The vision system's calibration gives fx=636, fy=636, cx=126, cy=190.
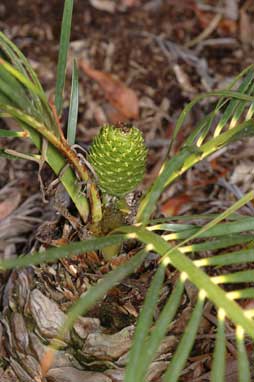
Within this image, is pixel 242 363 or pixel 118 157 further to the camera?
pixel 118 157

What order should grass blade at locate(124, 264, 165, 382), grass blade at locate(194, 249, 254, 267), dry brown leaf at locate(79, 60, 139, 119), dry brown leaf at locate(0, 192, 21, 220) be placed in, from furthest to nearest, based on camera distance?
dry brown leaf at locate(79, 60, 139, 119)
dry brown leaf at locate(0, 192, 21, 220)
grass blade at locate(194, 249, 254, 267)
grass blade at locate(124, 264, 165, 382)

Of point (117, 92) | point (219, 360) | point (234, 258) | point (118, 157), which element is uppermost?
point (117, 92)

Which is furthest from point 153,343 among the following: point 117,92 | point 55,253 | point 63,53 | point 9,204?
point 117,92

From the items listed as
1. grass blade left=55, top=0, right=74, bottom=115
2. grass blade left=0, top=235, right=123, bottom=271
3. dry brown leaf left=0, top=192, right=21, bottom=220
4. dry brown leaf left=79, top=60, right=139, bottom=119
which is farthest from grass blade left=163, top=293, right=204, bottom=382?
dry brown leaf left=79, top=60, right=139, bottom=119

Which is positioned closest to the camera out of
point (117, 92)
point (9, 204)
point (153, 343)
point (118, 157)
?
point (153, 343)

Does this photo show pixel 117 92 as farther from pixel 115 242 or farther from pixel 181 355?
pixel 181 355

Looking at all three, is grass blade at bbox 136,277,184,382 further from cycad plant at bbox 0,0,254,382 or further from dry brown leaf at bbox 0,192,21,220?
dry brown leaf at bbox 0,192,21,220

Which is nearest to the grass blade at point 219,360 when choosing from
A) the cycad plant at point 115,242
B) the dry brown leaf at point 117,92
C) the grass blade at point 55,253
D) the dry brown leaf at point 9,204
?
the cycad plant at point 115,242

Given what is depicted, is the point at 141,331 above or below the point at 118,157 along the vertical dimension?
below
